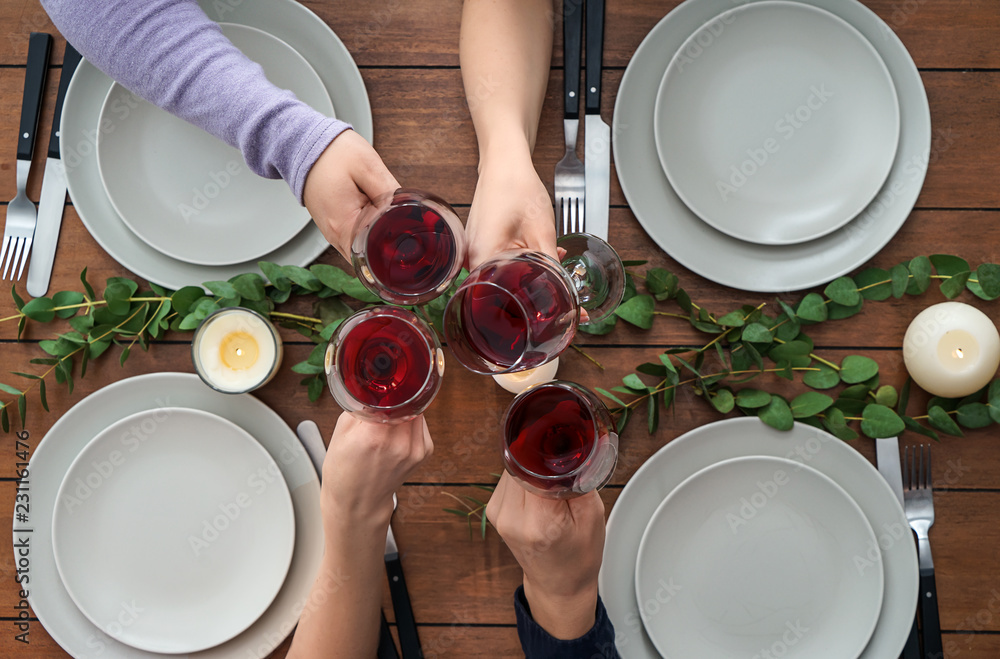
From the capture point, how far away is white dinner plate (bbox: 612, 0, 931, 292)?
93 centimetres

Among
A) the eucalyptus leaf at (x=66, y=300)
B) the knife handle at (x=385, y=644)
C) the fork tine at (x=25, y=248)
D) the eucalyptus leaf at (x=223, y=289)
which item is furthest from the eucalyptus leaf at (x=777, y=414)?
the fork tine at (x=25, y=248)

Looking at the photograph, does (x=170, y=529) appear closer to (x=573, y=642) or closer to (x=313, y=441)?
(x=313, y=441)

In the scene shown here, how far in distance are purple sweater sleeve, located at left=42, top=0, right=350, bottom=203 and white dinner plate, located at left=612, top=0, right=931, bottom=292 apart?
43 cm

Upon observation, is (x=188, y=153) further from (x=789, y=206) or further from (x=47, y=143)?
(x=789, y=206)

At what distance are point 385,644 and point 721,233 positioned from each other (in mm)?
785

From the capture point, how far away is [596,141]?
3.15 ft

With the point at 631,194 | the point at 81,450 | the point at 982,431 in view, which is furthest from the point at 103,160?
the point at 982,431

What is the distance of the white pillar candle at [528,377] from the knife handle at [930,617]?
0.63m

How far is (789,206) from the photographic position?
943 mm

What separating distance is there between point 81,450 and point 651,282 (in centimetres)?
88

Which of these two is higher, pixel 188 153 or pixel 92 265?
pixel 188 153

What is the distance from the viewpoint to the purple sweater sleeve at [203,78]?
765 millimetres

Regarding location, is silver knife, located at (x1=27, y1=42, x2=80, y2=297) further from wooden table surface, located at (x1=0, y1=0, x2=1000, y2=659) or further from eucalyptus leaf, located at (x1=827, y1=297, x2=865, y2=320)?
eucalyptus leaf, located at (x1=827, y1=297, x2=865, y2=320)

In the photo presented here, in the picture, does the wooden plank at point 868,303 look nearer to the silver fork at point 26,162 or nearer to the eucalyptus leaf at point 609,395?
the eucalyptus leaf at point 609,395
